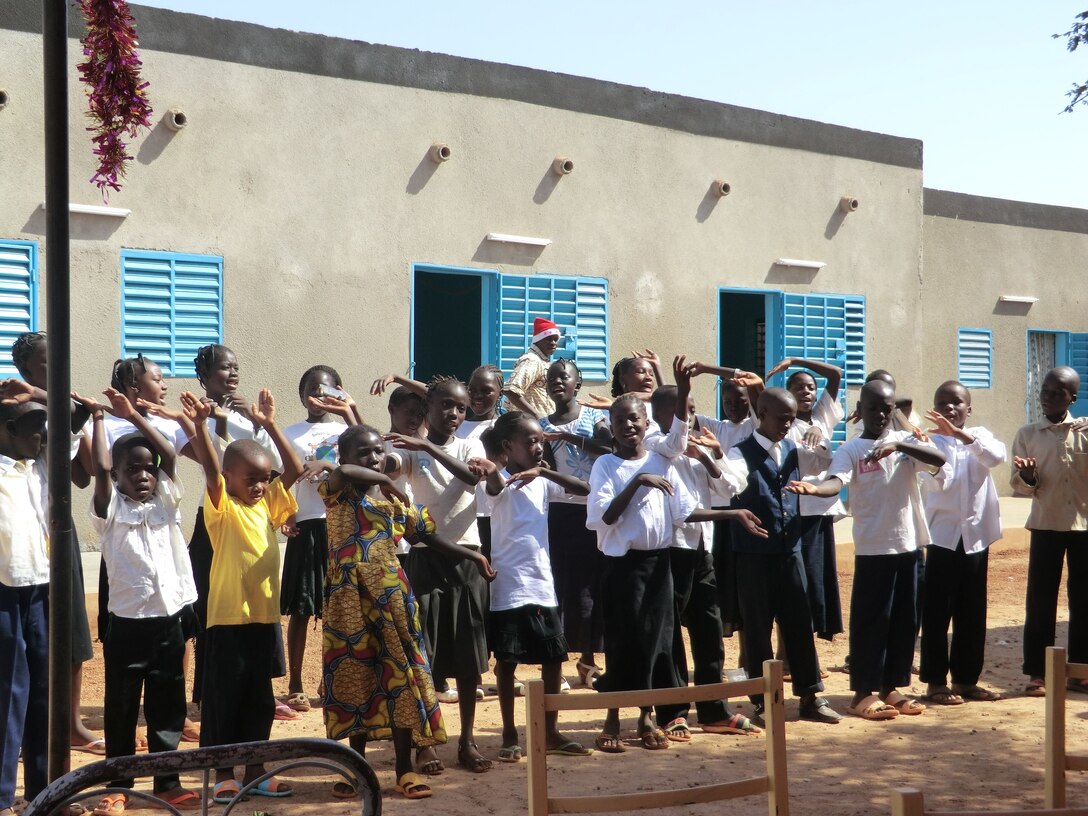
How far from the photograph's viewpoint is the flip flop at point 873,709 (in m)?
5.83

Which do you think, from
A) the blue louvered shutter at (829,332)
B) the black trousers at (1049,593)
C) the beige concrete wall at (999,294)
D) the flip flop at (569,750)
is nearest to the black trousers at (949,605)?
the black trousers at (1049,593)

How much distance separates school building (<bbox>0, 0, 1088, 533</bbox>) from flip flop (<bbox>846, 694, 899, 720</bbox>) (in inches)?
211

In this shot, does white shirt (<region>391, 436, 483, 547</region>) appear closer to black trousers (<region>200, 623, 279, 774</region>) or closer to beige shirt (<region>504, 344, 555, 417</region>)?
black trousers (<region>200, 623, 279, 774</region>)

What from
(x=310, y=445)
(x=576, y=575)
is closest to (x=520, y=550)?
(x=576, y=575)

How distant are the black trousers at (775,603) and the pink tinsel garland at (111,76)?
136 inches

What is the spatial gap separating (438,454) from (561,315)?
632 centimetres

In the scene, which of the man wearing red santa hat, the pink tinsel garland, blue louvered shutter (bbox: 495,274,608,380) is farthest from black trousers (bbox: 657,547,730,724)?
blue louvered shutter (bbox: 495,274,608,380)

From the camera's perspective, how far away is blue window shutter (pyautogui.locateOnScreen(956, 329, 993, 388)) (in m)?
15.4

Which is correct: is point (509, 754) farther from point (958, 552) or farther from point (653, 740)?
point (958, 552)

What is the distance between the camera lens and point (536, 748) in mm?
2646

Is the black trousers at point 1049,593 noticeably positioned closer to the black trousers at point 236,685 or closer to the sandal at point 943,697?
the sandal at point 943,697

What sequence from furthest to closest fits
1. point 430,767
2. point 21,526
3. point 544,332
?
point 544,332 → point 430,767 → point 21,526

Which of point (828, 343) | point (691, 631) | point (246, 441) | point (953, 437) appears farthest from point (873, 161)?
point (246, 441)

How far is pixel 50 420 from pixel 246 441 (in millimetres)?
1805
